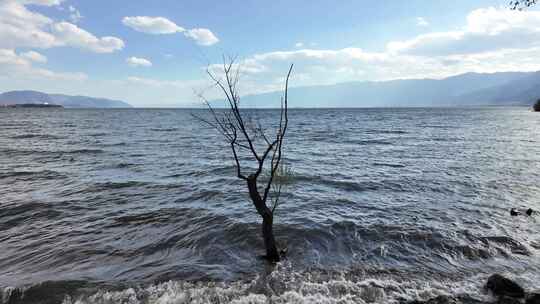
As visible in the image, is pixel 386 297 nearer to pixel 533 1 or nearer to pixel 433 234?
pixel 433 234

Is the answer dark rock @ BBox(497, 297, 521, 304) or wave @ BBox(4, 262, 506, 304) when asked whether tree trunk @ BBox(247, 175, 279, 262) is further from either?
dark rock @ BBox(497, 297, 521, 304)

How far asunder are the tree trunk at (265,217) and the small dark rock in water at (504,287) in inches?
211

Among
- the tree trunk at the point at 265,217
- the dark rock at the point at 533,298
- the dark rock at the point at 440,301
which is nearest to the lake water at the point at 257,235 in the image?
the dark rock at the point at 440,301

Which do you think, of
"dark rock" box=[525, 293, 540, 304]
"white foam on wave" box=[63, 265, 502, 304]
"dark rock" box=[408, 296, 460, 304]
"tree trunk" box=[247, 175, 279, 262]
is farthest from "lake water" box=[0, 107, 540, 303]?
"dark rock" box=[525, 293, 540, 304]

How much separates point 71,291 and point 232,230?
5108 millimetres

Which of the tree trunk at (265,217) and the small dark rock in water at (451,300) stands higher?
the tree trunk at (265,217)

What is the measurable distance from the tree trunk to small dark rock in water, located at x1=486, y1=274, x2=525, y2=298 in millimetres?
5370

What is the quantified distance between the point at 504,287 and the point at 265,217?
589 cm

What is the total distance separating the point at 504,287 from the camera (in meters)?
7.16

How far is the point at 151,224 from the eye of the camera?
38.9ft

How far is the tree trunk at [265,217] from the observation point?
8.10 m

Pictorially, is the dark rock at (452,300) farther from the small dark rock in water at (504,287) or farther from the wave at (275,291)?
the small dark rock in water at (504,287)

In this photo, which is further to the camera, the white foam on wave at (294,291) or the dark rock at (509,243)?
the dark rock at (509,243)

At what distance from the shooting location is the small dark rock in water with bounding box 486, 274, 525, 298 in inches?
277
